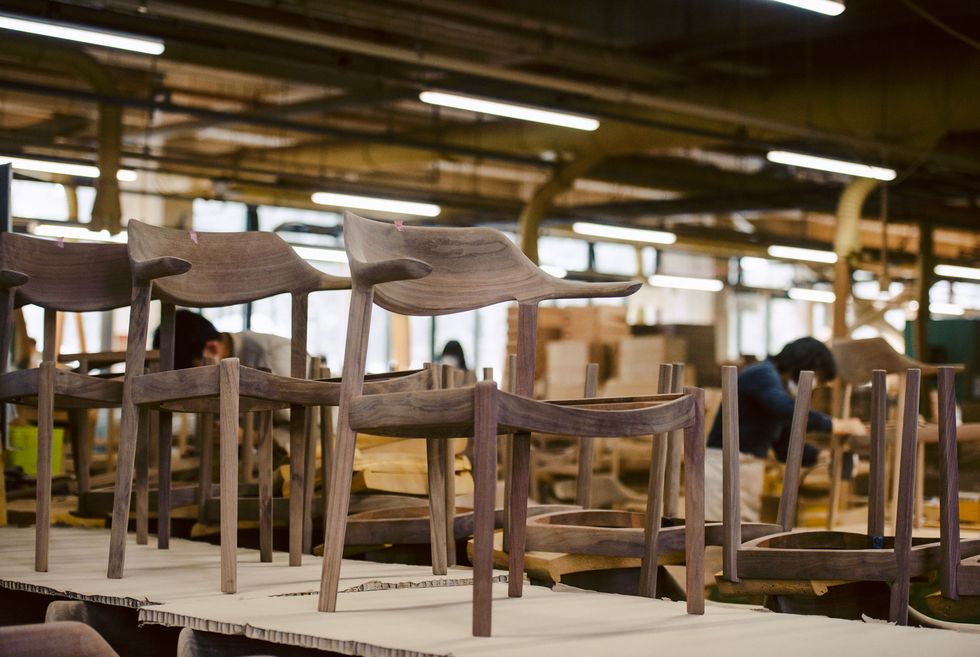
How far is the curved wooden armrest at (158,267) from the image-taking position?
Result: 2779mm

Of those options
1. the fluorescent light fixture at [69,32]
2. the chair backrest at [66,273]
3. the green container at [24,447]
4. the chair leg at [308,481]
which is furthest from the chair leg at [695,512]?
the fluorescent light fixture at [69,32]

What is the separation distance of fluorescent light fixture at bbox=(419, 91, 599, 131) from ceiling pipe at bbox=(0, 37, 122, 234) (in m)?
3.42

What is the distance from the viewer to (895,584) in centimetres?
273

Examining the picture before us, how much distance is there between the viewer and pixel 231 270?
10.7 feet

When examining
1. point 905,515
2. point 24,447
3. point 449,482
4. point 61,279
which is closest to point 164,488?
point 61,279

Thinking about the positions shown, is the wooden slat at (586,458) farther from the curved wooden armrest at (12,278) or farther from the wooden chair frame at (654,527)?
the curved wooden armrest at (12,278)

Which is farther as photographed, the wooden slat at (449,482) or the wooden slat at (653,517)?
the wooden slat at (449,482)

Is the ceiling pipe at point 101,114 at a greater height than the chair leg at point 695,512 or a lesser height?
greater

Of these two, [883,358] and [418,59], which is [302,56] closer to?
[418,59]

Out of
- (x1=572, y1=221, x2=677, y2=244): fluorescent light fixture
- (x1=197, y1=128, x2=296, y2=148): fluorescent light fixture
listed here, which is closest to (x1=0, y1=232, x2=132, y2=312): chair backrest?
(x1=572, y1=221, x2=677, y2=244): fluorescent light fixture

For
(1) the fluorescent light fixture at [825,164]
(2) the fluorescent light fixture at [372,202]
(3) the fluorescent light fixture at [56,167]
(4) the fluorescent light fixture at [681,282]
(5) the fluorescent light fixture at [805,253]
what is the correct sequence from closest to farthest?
(1) the fluorescent light fixture at [825,164] → (3) the fluorescent light fixture at [56,167] → (2) the fluorescent light fixture at [372,202] → (5) the fluorescent light fixture at [805,253] → (4) the fluorescent light fixture at [681,282]

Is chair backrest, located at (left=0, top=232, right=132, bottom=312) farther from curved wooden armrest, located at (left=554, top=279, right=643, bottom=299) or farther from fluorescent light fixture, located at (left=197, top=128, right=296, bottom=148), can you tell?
fluorescent light fixture, located at (left=197, top=128, right=296, bottom=148)

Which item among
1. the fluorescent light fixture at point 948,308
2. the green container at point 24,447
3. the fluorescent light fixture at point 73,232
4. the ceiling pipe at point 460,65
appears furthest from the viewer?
the fluorescent light fixture at point 948,308

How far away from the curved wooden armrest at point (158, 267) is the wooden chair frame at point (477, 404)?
542mm
